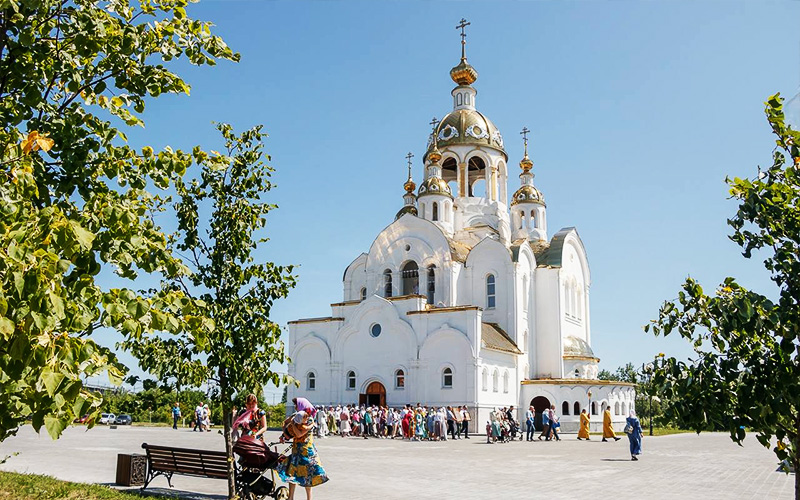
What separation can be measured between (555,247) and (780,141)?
39.5 meters

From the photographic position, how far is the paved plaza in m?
12.8

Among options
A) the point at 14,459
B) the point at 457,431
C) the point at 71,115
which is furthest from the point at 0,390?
the point at 457,431

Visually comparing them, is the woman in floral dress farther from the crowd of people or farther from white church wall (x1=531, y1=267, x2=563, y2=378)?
white church wall (x1=531, y1=267, x2=563, y2=378)

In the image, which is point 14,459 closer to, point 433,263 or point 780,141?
point 780,141

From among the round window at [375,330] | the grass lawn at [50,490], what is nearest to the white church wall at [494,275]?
the round window at [375,330]

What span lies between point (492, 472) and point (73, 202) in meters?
12.8

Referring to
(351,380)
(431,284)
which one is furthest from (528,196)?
(351,380)

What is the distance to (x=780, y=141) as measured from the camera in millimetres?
5453

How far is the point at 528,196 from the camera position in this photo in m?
46.9

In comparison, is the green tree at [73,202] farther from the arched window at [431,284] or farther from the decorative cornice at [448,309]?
the arched window at [431,284]

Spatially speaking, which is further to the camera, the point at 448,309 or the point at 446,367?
the point at 448,309

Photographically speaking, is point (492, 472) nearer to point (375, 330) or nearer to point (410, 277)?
point (375, 330)

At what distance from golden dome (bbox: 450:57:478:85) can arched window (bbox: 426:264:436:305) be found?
15744 millimetres

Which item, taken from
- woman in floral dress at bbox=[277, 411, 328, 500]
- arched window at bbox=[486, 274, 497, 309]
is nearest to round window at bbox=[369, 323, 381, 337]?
arched window at bbox=[486, 274, 497, 309]
